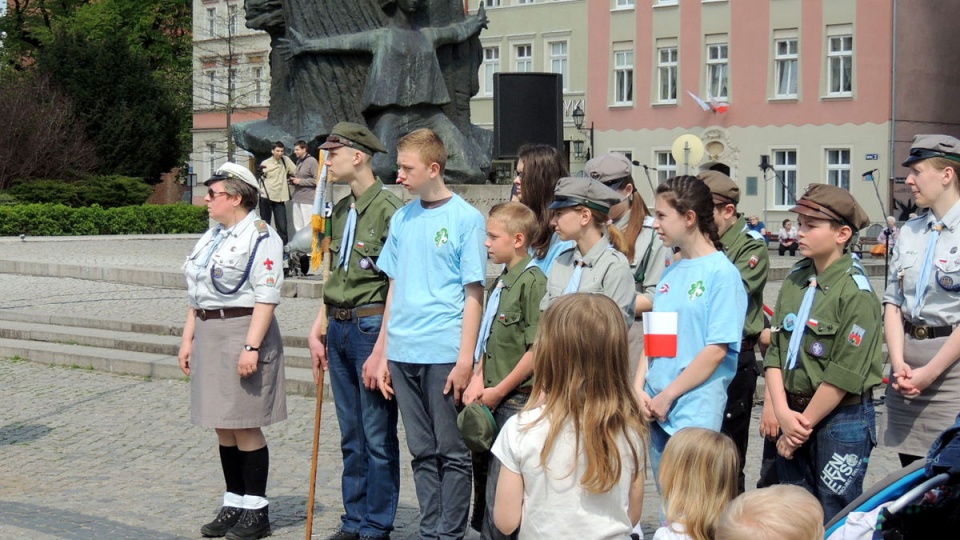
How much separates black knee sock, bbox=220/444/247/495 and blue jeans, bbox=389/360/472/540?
3.52 feet

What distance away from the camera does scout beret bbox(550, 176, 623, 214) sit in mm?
5637

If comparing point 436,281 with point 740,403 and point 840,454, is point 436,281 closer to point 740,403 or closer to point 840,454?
point 740,403

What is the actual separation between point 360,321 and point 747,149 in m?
47.6

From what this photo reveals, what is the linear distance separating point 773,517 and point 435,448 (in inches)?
128

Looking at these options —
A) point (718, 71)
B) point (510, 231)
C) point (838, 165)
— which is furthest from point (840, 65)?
point (510, 231)

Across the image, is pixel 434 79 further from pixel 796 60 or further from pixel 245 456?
pixel 796 60

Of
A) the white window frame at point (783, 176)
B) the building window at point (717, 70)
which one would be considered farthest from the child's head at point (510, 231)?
the building window at point (717, 70)

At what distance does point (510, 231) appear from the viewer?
612cm

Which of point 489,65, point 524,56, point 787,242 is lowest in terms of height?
point 787,242

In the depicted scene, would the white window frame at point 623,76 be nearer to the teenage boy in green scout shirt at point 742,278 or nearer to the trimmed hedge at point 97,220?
the trimmed hedge at point 97,220

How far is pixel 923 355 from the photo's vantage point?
5.57 meters

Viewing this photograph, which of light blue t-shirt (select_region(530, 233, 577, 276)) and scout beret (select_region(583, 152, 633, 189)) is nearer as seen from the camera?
light blue t-shirt (select_region(530, 233, 577, 276))

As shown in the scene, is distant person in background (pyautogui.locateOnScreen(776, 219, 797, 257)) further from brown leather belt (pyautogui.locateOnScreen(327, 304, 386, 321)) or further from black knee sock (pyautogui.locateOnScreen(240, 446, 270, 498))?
brown leather belt (pyautogui.locateOnScreen(327, 304, 386, 321))

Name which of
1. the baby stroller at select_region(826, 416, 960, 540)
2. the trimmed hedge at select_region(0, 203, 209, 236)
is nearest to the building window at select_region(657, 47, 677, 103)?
the trimmed hedge at select_region(0, 203, 209, 236)
